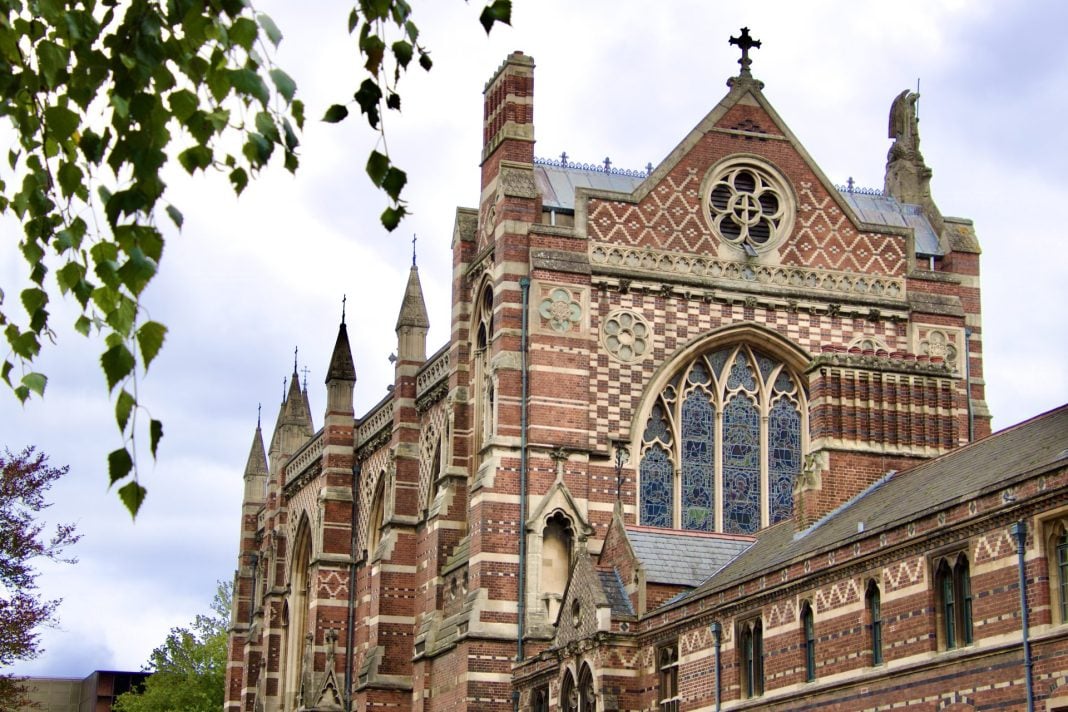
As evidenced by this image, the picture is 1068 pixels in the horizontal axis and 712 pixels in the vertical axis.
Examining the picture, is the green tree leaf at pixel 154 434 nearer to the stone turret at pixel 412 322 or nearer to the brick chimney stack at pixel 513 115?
the brick chimney stack at pixel 513 115

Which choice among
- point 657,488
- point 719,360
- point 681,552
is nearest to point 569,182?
point 719,360

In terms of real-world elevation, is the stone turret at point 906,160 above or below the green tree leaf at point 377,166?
above

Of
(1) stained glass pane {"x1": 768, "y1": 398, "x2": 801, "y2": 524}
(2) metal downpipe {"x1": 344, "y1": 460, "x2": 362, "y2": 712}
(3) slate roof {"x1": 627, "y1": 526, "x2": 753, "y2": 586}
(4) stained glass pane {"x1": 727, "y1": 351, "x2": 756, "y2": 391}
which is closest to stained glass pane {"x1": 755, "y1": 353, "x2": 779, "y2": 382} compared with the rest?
(4) stained glass pane {"x1": 727, "y1": 351, "x2": 756, "y2": 391}

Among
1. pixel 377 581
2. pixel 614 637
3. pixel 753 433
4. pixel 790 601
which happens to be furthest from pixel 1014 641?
pixel 377 581

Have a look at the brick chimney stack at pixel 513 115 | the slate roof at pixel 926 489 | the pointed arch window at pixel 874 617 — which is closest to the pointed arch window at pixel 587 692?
the slate roof at pixel 926 489

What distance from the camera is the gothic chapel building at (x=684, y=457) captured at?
28.1 metres

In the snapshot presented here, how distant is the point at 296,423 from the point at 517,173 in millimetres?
26786

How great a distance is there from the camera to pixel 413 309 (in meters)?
54.9

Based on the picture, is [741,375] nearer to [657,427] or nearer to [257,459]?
[657,427]

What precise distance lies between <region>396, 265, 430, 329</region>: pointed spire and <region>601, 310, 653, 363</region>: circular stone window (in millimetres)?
11606

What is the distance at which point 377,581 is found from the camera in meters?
50.2

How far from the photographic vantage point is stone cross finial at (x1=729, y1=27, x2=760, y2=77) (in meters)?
47.4

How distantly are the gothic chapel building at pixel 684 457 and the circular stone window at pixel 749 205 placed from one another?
0.07 meters

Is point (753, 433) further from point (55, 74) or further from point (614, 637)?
point (55, 74)
